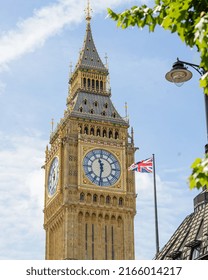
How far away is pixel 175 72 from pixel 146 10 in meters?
9.98

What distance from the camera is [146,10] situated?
15234 millimetres

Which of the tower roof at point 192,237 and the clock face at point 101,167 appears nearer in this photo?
the tower roof at point 192,237

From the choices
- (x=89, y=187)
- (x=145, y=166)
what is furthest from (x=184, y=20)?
(x=89, y=187)

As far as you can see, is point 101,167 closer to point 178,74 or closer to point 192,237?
point 192,237

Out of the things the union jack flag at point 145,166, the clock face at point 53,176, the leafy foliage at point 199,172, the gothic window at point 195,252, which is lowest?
the leafy foliage at point 199,172

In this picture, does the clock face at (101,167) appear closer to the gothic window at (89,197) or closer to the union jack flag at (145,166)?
the gothic window at (89,197)

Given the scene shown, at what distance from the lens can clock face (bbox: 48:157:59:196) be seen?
9731cm

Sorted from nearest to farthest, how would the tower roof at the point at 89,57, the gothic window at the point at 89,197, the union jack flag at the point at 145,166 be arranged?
the union jack flag at the point at 145,166
the gothic window at the point at 89,197
the tower roof at the point at 89,57

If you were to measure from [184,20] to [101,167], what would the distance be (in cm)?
8133

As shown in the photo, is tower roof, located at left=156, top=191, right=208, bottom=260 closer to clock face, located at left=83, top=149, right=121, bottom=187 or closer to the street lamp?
the street lamp

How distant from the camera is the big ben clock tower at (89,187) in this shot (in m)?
93.6

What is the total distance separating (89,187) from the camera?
94.5 m

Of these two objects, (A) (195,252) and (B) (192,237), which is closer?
(A) (195,252)

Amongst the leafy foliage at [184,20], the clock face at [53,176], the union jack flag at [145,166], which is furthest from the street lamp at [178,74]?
the clock face at [53,176]
